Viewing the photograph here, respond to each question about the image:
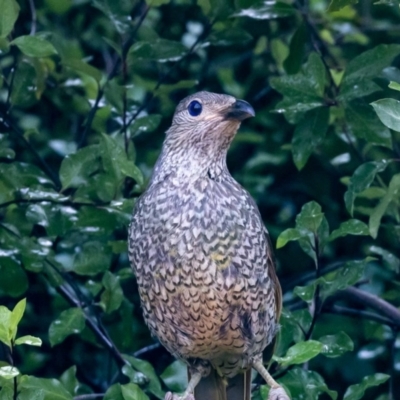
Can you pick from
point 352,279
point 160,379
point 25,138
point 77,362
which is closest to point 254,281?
point 352,279

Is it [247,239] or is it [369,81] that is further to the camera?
[369,81]

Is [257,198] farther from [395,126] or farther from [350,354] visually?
[395,126]

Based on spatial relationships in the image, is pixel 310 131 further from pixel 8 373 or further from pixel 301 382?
pixel 8 373

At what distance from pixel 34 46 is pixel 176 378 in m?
1.61

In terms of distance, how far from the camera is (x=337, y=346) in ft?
15.0

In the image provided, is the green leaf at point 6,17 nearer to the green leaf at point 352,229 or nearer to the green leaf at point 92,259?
the green leaf at point 92,259

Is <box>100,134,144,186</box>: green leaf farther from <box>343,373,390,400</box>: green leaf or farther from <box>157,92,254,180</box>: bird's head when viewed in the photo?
<box>343,373,390,400</box>: green leaf

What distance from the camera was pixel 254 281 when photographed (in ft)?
14.4

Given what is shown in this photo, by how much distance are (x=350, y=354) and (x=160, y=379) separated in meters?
1.29

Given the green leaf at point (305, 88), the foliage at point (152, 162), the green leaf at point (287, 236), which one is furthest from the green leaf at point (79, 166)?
the green leaf at point (287, 236)

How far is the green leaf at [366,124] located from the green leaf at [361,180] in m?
0.25

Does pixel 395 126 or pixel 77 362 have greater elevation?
pixel 395 126

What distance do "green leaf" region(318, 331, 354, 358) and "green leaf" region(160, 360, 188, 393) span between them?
690 mm

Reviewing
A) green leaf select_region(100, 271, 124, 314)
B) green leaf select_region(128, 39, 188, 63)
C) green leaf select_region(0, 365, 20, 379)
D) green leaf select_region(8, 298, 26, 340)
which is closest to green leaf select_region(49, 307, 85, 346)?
green leaf select_region(100, 271, 124, 314)
